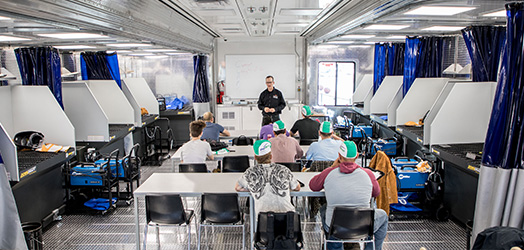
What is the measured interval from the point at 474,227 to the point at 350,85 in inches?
347

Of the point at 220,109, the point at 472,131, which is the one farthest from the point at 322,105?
the point at 472,131

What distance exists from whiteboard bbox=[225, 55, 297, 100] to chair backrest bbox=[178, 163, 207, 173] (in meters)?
6.52

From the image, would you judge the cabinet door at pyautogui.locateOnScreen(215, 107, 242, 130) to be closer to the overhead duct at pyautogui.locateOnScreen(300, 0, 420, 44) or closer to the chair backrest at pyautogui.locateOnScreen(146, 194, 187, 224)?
the overhead duct at pyautogui.locateOnScreen(300, 0, 420, 44)

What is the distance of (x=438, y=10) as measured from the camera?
3.95 metres

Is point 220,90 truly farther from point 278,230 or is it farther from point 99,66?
point 278,230

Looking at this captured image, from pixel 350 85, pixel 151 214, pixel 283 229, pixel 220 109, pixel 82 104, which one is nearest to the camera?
pixel 283 229

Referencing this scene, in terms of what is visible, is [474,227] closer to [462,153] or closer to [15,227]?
[462,153]

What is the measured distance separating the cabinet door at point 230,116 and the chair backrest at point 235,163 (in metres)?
5.63

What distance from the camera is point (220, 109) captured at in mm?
10797

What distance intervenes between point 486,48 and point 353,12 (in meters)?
1.98

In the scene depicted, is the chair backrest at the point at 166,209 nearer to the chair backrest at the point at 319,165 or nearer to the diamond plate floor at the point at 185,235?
the diamond plate floor at the point at 185,235

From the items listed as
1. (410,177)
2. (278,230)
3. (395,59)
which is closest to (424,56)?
(395,59)

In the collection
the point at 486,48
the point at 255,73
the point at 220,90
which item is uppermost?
the point at 486,48

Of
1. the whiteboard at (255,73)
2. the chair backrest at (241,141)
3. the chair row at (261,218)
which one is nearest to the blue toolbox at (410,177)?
the chair row at (261,218)
